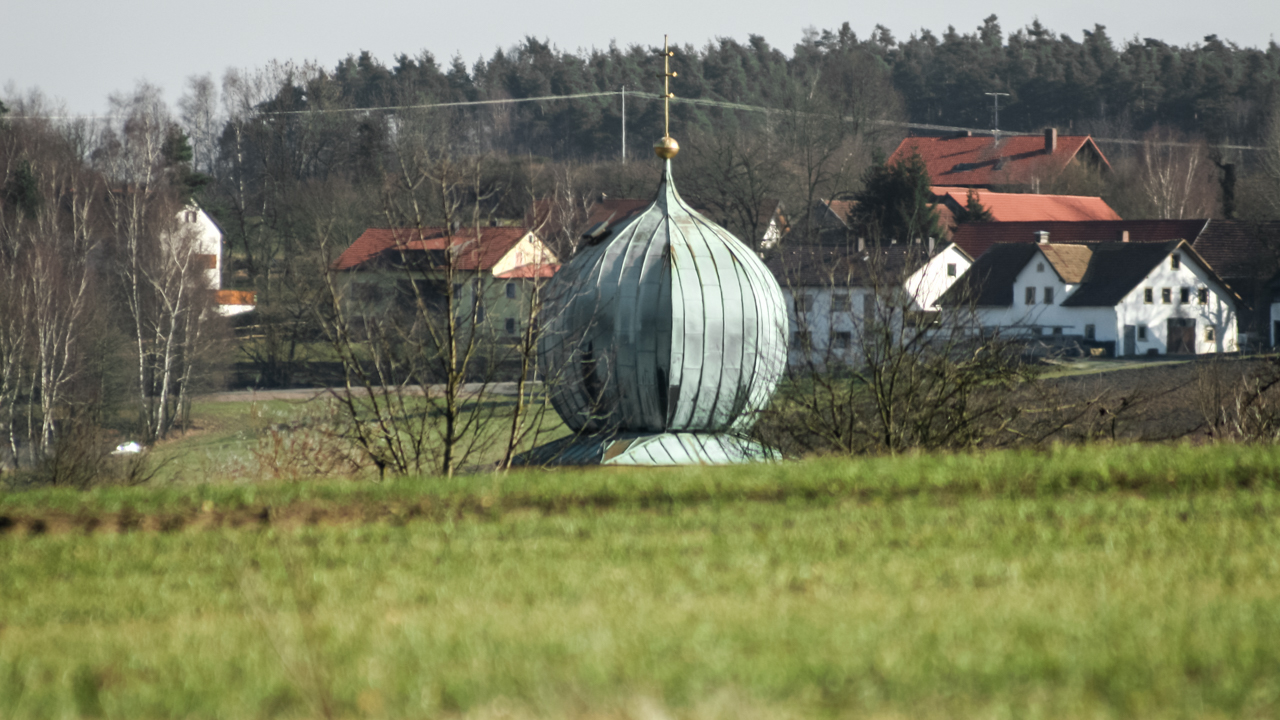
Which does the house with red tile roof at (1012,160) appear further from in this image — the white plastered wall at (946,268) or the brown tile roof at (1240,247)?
the white plastered wall at (946,268)

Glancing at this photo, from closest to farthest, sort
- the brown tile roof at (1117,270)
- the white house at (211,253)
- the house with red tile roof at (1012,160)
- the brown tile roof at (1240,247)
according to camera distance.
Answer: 1. the white house at (211,253)
2. the brown tile roof at (1117,270)
3. the brown tile roof at (1240,247)
4. the house with red tile roof at (1012,160)

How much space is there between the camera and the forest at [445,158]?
4331 cm

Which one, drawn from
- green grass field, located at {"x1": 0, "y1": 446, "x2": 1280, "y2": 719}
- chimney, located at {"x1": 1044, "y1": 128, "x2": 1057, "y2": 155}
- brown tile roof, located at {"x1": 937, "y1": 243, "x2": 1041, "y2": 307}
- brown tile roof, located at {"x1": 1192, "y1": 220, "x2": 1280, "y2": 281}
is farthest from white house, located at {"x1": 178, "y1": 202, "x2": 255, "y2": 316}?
chimney, located at {"x1": 1044, "y1": 128, "x2": 1057, "y2": 155}

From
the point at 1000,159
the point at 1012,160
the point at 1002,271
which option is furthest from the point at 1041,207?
the point at 1002,271

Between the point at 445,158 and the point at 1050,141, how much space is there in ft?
264

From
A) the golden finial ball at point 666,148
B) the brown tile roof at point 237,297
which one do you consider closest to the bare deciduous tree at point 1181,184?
the brown tile roof at point 237,297

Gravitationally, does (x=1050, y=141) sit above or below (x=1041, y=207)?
above

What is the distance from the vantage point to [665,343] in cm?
1717

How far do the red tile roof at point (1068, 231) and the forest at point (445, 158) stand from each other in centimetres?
651

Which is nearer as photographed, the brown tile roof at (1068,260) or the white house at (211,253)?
the white house at (211,253)

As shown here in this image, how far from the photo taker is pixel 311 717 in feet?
15.3

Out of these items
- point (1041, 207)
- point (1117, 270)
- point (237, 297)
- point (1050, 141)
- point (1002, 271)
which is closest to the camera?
point (1117, 270)

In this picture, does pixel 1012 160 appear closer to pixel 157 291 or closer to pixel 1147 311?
pixel 1147 311

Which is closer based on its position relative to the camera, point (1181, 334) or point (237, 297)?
point (1181, 334)
